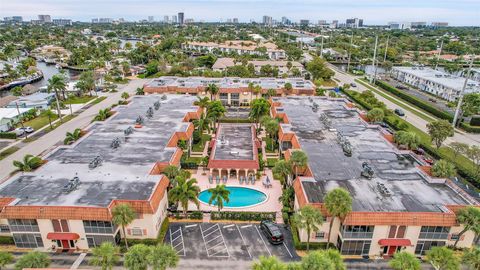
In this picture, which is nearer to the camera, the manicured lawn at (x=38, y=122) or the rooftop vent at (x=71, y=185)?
the rooftop vent at (x=71, y=185)

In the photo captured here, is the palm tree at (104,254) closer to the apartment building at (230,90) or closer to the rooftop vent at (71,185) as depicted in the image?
the rooftop vent at (71,185)

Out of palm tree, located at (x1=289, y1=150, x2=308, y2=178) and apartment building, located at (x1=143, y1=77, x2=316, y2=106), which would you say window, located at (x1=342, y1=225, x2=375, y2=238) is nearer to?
palm tree, located at (x1=289, y1=150, x2=308, y2=178)

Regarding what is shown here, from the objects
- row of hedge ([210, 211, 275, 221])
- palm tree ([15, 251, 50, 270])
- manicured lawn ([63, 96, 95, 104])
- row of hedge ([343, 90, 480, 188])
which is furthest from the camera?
manicured lawn ([63, 96, 95, 104])

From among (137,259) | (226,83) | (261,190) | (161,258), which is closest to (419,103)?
(226,83)

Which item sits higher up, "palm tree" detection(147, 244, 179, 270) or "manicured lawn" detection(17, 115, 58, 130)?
"palm tree" detection(147, 244, 179, 270)

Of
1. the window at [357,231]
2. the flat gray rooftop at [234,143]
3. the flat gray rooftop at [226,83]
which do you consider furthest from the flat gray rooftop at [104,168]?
the flat gray rooftop at [226,83]

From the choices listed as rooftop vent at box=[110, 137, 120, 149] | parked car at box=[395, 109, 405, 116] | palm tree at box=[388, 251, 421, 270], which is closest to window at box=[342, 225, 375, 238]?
palm tree at box=[388, 251, 421, 270]

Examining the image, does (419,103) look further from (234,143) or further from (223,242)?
(223,242)
